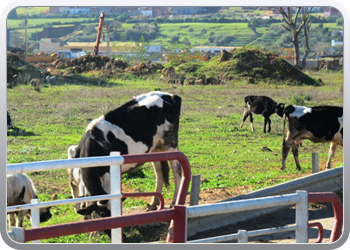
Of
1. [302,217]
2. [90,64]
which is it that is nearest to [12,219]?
[302,217]

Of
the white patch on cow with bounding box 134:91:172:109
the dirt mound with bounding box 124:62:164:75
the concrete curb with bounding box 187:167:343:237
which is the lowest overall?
the concrete curb with bounding box 187:167:343:237

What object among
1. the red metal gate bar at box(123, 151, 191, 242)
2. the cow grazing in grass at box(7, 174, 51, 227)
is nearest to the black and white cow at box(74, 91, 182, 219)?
the cow grazing in grass at box(7, 174, 51, 227)

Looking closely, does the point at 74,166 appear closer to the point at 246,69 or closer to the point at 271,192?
the point at 271,192

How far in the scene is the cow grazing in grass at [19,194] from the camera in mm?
8438

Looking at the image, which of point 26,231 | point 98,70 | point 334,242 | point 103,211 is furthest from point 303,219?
point 98,70

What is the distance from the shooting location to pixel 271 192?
29.1ft

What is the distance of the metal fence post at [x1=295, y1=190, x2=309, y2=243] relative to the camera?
5.70m

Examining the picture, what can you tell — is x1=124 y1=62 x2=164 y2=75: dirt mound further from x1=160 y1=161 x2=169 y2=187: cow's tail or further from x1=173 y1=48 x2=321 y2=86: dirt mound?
x1=160 y1=161 x2=169 y2=187: cow's tail

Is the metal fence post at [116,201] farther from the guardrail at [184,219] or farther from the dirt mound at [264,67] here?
the dirt mound at [264,67]

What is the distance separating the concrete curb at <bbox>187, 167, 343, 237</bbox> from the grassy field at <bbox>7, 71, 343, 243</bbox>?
2.48ft

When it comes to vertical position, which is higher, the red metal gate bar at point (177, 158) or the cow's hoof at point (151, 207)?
the red metal gate bar at point (177, 158)

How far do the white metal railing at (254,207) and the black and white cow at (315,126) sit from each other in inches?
290

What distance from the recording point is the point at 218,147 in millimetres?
15500

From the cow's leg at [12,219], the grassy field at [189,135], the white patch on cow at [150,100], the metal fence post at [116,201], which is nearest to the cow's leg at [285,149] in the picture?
the grassy field at [189,135]
